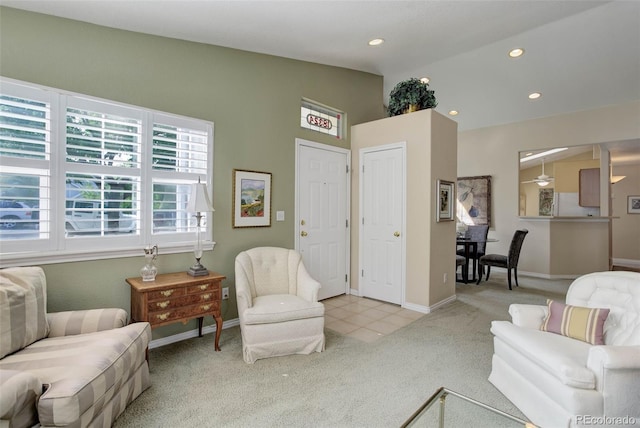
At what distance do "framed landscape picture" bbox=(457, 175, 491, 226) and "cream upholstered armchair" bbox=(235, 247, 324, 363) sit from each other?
5225mm

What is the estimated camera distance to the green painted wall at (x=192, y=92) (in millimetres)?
2373

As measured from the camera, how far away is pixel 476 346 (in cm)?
299

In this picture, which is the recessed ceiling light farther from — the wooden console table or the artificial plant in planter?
the wooden console table

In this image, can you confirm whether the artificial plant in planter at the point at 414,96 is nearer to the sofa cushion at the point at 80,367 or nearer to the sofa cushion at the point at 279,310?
the sofa cushion at the point at 279,310

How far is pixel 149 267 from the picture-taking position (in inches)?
104

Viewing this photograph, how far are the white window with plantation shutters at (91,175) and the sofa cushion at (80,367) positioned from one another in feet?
2.75

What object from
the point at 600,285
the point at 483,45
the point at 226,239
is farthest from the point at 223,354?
the point at 483,45

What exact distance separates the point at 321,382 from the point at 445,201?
9.66ft

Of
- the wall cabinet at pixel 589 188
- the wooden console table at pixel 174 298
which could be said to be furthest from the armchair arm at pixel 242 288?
the wall cabinet at pixel 589 188

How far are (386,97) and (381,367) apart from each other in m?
4.88

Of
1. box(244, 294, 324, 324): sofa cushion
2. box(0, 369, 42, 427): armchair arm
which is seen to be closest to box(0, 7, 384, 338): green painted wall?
box(244, 294, 324, 324): sofa cushion

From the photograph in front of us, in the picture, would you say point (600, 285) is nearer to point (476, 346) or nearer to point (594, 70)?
point (476, 346)

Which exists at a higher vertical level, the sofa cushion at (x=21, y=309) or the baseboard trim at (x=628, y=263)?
the sofa cushion at (x=21, y=309)

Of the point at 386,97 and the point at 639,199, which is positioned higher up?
the point at 386,97
